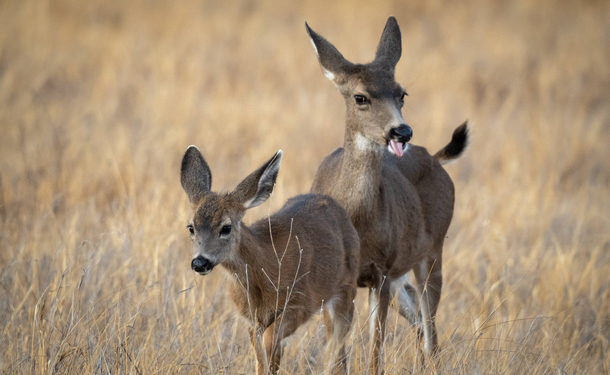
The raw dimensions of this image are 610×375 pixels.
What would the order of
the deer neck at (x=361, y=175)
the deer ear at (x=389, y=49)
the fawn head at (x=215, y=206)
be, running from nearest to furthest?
the fawn head at (x=215, y=206)
the deer neck at (x=361, y=175)
the deer ear at (x=389, y=49)

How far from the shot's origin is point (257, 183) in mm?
4566

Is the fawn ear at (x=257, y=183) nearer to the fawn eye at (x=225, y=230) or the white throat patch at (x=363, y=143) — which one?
the fawn eye at (x=225, y=230)

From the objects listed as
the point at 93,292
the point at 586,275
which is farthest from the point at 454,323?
the point at 93,292

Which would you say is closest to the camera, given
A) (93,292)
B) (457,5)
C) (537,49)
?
(93,292)

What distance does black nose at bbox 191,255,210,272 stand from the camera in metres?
4.07

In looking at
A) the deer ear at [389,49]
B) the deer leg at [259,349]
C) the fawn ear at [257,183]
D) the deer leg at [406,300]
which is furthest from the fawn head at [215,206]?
the deer leg at [406,300]

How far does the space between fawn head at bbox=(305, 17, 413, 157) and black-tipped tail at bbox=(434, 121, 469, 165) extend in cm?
117

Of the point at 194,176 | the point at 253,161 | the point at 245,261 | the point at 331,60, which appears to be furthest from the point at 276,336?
the point at 253,161

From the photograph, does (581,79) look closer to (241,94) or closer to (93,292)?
(241,94)

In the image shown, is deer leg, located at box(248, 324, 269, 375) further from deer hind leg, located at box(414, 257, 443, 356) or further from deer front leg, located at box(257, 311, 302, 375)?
deer hind leg, located at box(414, 257, 443, 356)

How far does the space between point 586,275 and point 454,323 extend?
2.07 metres

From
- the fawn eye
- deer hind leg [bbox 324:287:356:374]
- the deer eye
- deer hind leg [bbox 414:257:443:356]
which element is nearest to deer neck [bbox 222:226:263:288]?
the fawn eye

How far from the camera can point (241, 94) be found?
42.2 ft

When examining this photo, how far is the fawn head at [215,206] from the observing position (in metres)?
4.26
